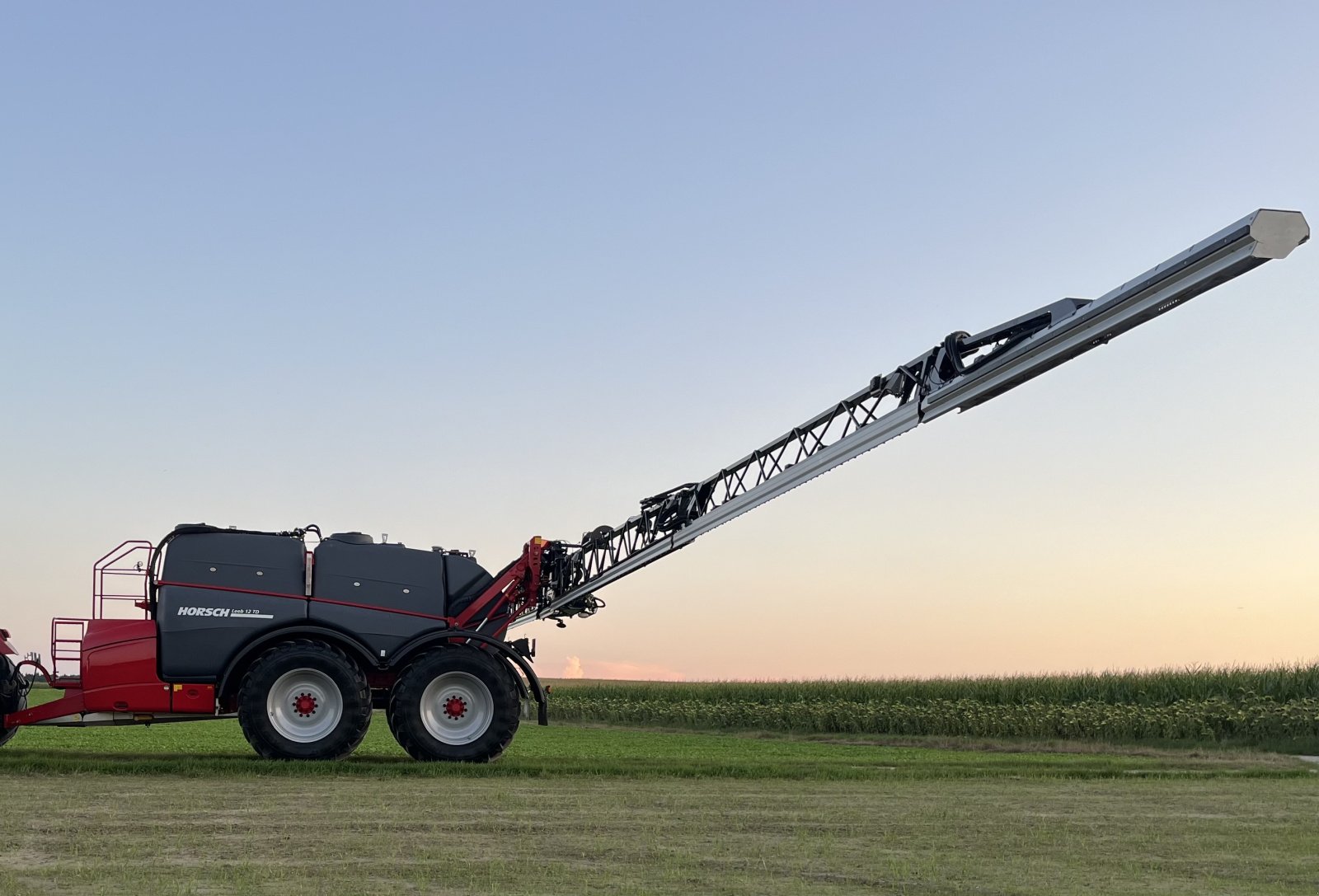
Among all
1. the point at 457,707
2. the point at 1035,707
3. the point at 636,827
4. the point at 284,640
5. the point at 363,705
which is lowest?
the point at 1035,707

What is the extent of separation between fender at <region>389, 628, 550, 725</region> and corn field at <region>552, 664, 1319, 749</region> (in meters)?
20.0

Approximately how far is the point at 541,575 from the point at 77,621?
6.61m

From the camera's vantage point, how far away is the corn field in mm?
31594

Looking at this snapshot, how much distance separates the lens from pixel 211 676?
17.3 m

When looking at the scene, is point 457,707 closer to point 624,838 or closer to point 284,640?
point 284,640

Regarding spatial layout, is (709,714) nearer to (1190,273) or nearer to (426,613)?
(426,613)

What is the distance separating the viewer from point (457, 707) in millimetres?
17812

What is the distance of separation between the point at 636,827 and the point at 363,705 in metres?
6.74

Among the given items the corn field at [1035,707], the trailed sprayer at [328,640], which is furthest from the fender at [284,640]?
the corn field at [1035,707]

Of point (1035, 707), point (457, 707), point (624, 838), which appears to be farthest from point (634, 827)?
point (1035, 707)

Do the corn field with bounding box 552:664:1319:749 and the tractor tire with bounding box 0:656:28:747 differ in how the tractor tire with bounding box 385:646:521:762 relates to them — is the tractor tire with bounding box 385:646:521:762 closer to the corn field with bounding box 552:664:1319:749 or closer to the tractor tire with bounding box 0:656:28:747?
the tractor tire with bounding box 0:656:28:747

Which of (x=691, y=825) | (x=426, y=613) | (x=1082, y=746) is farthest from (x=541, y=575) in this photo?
(x=1082, y=746)

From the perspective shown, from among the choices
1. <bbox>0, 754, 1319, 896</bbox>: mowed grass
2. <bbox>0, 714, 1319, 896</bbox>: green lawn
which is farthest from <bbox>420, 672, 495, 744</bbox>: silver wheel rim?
<bbox>0, 754, 1319, 896</bbox>: mowed grass

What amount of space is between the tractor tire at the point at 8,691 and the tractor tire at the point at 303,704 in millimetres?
3942
